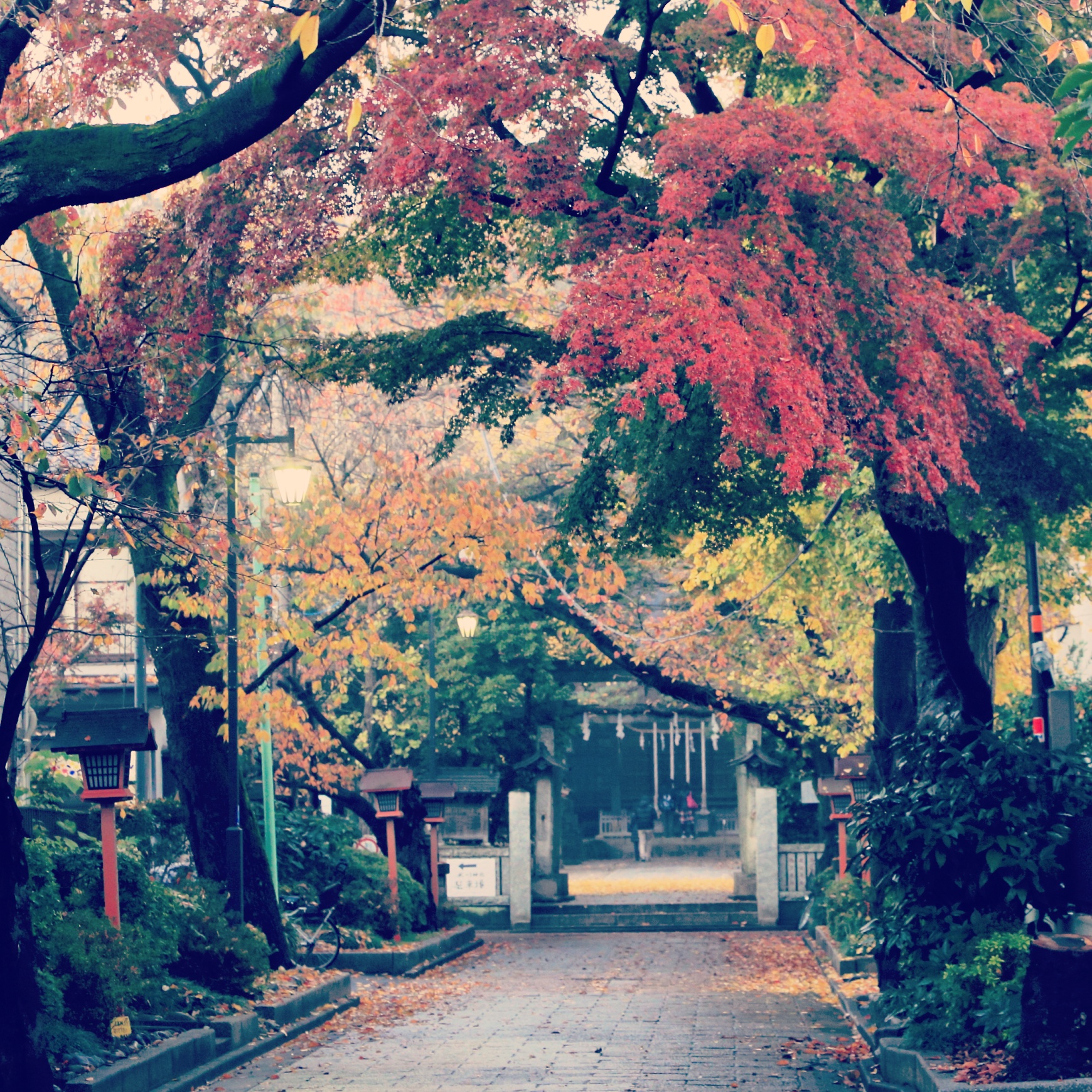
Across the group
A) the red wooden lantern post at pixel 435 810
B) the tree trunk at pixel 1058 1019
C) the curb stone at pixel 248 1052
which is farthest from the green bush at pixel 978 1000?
the red wooden lantern post at pixel 435 810

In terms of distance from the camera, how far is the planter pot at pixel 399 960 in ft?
63.6

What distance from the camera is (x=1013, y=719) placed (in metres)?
20.5

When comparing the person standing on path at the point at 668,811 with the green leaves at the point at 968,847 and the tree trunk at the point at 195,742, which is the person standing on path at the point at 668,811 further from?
the green leaves at the point at 968,847

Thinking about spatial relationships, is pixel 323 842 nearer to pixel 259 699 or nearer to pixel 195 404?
pixel 259 699

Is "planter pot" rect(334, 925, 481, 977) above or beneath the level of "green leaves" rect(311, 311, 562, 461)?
beneath

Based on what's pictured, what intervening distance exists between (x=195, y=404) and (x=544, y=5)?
6.62 meters

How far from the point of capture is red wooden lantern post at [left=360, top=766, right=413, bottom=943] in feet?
70.7

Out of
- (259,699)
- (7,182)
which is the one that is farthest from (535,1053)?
(7,182)

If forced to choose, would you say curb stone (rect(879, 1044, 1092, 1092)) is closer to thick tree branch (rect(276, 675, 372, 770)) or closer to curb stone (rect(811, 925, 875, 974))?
curb stone (rect(811, 925, 875, 974))

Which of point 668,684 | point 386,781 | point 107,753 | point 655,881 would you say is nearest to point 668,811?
point 655,881

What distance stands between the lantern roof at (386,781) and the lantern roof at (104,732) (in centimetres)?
1045

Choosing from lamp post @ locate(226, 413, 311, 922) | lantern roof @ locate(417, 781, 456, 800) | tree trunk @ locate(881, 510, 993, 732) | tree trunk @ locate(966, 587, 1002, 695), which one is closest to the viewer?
tree trunk @ locate(881, 510, 993, 732)

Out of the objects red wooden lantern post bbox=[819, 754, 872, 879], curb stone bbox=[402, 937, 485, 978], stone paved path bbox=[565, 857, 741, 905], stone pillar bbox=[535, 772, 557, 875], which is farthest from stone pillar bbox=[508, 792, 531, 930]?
red wooden lantern post bbox=[819, 754, 872, 879]

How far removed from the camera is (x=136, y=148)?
7.00 m
